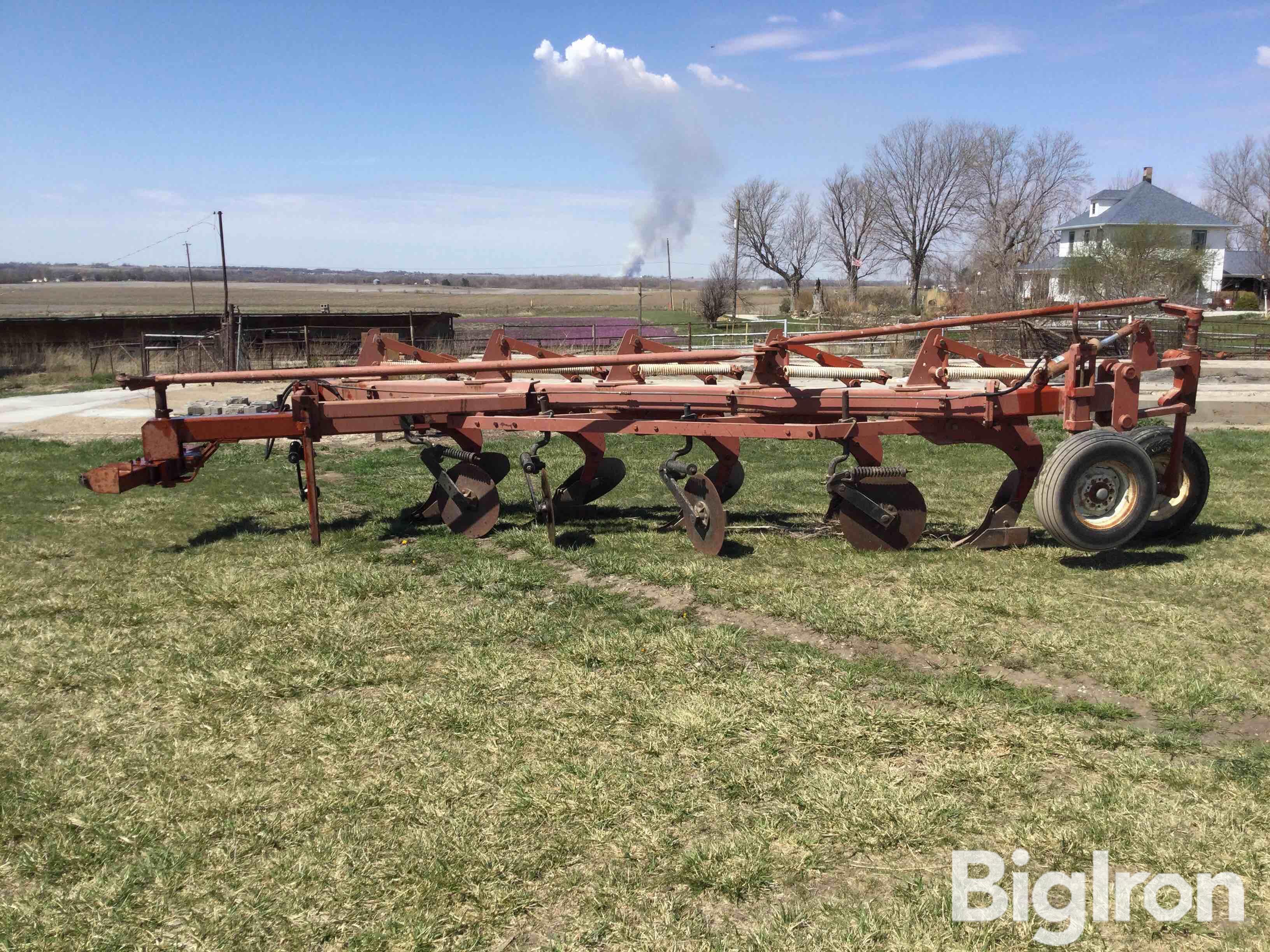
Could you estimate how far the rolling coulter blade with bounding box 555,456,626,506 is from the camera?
26.7 ft

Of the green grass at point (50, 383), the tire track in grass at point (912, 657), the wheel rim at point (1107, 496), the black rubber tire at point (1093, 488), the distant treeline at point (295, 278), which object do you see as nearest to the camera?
the tire track in grass at point (912, 657)

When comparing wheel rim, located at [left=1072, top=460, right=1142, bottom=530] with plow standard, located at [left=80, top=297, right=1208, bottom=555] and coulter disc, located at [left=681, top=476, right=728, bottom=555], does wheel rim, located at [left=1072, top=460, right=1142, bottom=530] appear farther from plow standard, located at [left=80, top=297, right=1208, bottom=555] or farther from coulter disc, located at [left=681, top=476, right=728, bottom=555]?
coulter disc, located at [left=681, top=476, right=728, bottom=555]

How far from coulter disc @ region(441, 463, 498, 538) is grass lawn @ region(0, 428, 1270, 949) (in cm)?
35

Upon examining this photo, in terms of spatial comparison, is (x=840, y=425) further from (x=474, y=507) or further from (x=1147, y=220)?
(x=1147, y=220)

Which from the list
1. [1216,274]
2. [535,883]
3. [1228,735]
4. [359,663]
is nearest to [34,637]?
[359,663]

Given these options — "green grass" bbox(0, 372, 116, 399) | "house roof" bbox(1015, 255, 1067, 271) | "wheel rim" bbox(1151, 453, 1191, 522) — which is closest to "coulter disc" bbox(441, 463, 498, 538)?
"wheel rim" bbox(1151, 453, 1191, 522)

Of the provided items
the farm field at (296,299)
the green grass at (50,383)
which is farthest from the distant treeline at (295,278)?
the green grass at (50,383)

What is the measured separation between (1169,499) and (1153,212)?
64.8 metres

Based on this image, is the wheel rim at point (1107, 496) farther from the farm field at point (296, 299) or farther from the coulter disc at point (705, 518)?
the farm field at point (296, 299)

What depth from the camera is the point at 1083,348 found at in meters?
6.31

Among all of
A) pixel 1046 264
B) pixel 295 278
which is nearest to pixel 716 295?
pixel 1046 264

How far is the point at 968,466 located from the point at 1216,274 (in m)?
61.3

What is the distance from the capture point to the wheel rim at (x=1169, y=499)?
7.00 metres

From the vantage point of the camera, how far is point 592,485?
27.3 feet
